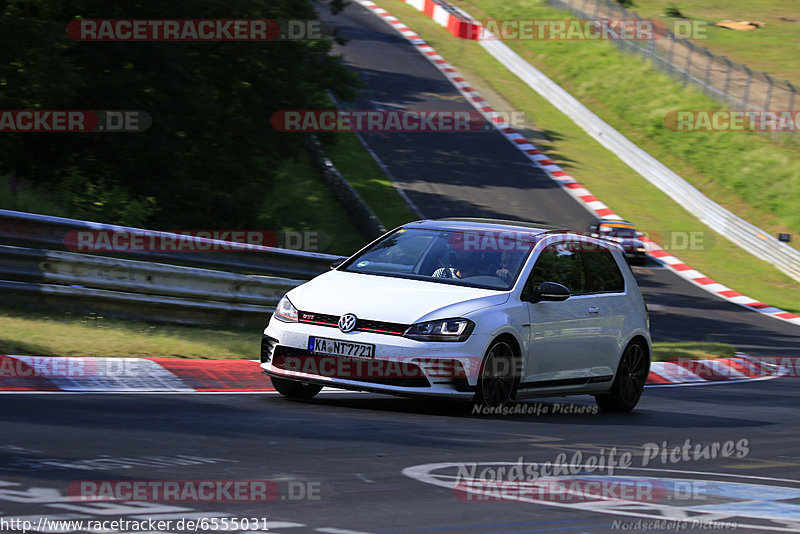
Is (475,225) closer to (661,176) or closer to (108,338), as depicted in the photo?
(108,338)

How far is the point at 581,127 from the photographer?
136 ft

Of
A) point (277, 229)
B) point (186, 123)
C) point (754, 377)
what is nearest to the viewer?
point (754, 377)

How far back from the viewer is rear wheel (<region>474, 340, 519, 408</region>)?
9.02 m

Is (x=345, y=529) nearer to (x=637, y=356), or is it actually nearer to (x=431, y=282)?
(x=431, y=282)

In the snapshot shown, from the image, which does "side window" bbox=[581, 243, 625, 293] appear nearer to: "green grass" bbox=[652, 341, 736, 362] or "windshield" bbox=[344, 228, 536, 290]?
"windshield" bbox=[344, 228, 536, 290]

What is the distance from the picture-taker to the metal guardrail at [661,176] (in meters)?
30.8

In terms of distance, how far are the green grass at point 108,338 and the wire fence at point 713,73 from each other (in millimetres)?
33190

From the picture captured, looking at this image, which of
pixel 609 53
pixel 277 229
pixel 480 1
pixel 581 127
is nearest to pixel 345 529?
pixel 277 229

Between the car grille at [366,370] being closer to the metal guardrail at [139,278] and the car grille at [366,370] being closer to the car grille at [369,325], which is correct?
the car grille at [369,325]

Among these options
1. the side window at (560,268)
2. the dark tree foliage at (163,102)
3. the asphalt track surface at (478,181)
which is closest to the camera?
the side window at (560,268)

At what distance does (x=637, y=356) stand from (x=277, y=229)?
13.7 metres

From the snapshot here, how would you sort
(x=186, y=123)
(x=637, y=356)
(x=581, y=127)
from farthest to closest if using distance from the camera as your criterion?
(x=581, y=127) < (x=186, y=123) < (x=637, y=356)

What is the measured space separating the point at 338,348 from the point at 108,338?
3.00 meters

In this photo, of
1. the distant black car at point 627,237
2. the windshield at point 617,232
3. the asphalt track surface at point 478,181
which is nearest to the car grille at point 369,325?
the asphalt track surface at point 478,181
